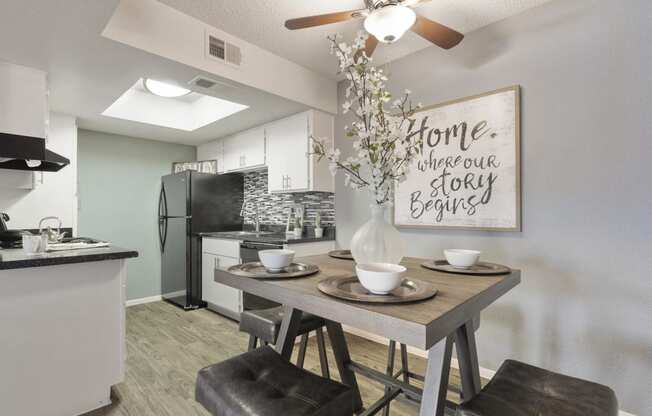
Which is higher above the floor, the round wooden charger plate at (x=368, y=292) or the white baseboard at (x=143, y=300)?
the round wooden charger plate at (x=368, y=292)

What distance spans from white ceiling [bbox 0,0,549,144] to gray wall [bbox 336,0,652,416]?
1.05 ft

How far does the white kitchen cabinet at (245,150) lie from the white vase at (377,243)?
8.03 ft

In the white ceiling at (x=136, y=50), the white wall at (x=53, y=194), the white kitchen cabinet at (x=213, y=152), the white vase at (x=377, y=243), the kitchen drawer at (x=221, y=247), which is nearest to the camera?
the white vase at (x=377, y=243)

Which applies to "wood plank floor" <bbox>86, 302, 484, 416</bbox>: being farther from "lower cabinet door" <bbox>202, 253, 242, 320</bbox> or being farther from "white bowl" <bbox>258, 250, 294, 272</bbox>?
"white bowl" <bbox>258, 250, 294, 272</bbox>

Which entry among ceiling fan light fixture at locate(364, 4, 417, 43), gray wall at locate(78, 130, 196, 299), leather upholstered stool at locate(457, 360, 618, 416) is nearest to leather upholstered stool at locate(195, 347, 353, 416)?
leather upholstered stool at locate(457, 360, 618, 416)

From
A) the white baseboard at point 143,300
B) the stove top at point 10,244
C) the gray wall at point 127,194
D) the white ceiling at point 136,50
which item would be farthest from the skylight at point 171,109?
the white baseboard at point 143,300

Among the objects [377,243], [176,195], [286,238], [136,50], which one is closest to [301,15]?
[136,50]

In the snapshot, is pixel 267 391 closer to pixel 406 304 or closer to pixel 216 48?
pixel 406 304

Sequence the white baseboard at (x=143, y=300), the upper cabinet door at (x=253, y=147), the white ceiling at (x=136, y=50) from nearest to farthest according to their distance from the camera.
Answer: the white ceiling at (x=136, y=50), the upper cabinet door at (x=253, y=147), the white baseboard at (x=143, y=300)

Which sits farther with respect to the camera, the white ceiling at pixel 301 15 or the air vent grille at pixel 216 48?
the air vent grille at pixel 216 48

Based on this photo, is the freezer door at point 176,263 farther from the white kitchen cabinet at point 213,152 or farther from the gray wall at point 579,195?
Result: the gray wall at point 579,195

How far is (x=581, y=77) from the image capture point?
190 centimetres

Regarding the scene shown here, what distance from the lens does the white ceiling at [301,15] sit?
1994 millimetres

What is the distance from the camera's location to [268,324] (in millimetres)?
1646
